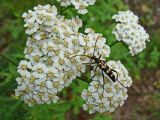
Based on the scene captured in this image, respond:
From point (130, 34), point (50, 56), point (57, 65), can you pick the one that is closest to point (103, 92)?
point (57, 65)

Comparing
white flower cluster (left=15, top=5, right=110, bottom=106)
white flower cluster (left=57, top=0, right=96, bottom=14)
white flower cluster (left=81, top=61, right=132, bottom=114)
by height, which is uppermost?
white flower cluster (left=57, top=0, right=96, bottom=14)

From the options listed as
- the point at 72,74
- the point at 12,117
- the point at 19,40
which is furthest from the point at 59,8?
the point at 19,40

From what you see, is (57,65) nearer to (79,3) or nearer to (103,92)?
(103,92)

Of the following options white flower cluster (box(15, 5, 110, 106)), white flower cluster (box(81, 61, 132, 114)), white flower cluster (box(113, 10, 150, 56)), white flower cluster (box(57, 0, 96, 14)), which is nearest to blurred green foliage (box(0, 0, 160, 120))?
white flower cluster (box(57, 0, 96, 14))

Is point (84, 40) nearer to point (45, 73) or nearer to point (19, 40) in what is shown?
point (45, 73)

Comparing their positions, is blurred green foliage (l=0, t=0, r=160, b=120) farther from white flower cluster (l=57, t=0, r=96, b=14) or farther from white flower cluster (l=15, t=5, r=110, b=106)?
white flower cluster (l=15, t=5, r=110, b=106)

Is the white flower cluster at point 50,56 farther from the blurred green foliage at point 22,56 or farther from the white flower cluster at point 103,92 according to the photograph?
the blurred green foliage at point 22,56

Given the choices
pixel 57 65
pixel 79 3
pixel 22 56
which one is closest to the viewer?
pixel 57 65
